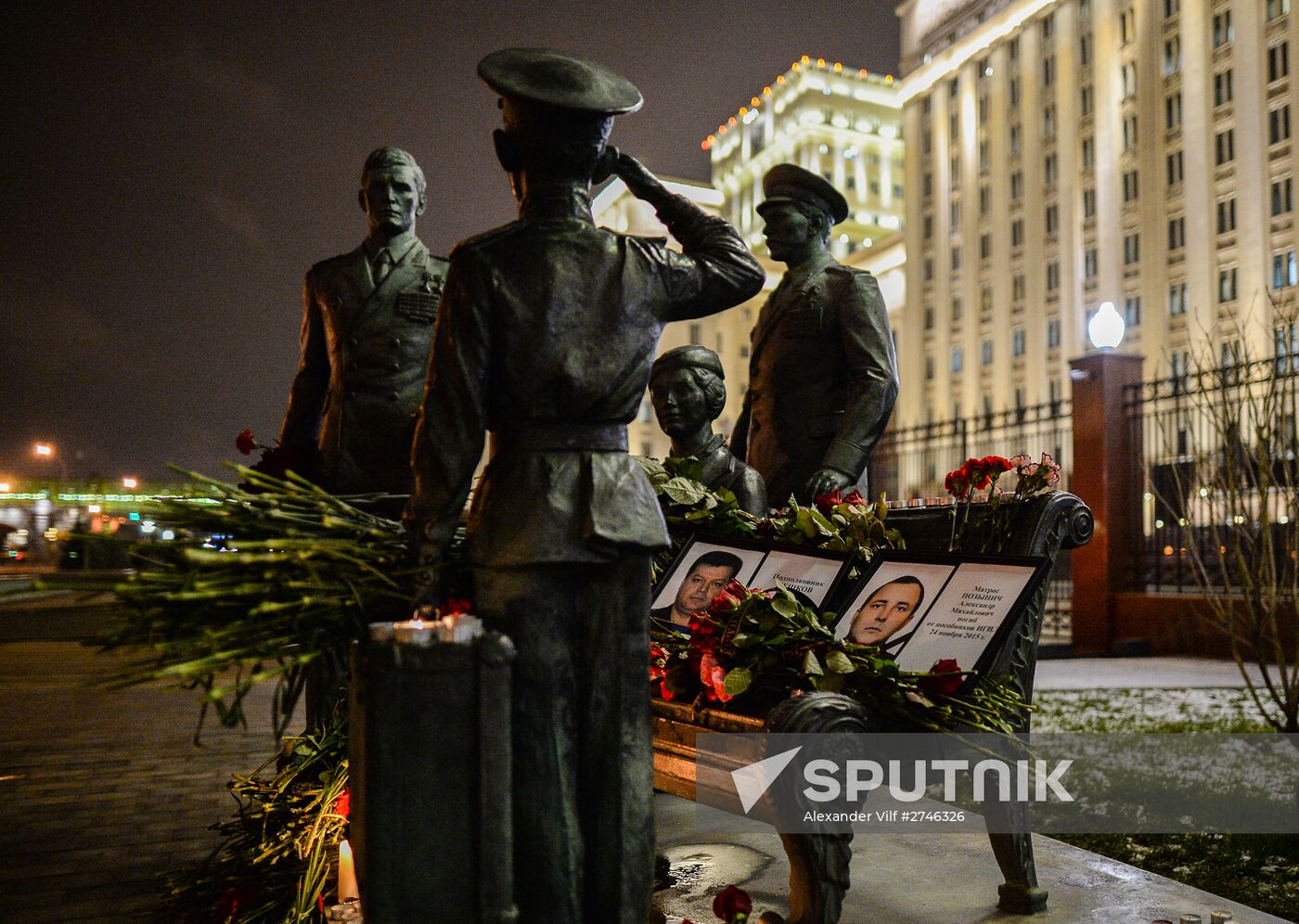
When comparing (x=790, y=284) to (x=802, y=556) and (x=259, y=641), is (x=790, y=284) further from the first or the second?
(x=259, y=641)

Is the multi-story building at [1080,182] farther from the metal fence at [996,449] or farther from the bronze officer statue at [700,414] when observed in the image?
the bronze officer statue at [700,414]

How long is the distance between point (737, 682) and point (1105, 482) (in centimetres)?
1078

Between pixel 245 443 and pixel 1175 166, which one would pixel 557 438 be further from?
pixel 1175 166

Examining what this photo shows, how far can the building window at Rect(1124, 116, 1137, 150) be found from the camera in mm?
45219

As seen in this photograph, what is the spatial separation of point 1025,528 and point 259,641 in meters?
2.32

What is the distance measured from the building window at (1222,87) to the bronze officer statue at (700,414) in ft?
140

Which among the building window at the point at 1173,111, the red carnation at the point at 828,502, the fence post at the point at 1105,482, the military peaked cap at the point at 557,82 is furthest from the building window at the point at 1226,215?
the military peaked cap at the point at 557,82

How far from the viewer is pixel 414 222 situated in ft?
15.6

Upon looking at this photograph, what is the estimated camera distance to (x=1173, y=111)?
43406 mm

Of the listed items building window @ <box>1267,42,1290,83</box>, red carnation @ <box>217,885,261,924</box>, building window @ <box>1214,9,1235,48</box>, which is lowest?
red carnation @ <box>217,885,261,924</box>

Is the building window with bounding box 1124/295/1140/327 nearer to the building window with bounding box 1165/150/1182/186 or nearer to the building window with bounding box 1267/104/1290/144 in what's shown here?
the building window with bounding box 1165/150/1182/186

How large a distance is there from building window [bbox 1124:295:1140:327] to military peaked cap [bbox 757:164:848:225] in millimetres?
42446

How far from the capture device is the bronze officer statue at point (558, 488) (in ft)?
8.46

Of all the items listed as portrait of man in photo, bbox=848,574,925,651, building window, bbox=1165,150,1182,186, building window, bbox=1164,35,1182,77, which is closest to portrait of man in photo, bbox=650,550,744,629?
portrait of man in photo, bbox=848,574,925,651
